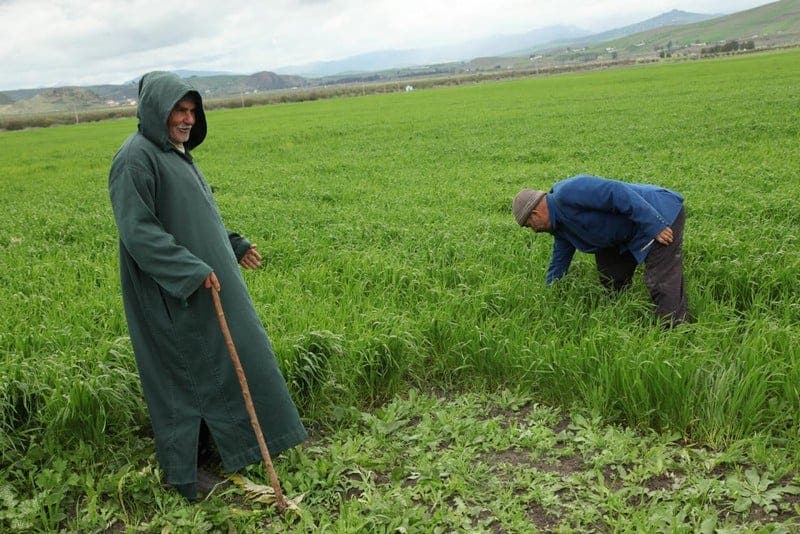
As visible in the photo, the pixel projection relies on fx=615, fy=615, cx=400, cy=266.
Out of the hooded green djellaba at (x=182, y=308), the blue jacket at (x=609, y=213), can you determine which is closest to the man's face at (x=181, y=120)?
the hooded green djellaba at (x=182, y=308)

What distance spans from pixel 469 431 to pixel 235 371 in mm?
1457

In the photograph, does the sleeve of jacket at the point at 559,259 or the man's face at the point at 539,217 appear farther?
the sleeve of jacket at the point at 559,259

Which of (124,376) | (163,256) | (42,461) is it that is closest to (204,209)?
(163,256)

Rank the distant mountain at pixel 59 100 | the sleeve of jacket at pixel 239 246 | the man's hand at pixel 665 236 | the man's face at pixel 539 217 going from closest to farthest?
the sleeve of jacket at pixel 239 246 → the man's hand at pixel 665 236 → the man's face at pixel 539 217 → the distant mountain at pixel 59 100

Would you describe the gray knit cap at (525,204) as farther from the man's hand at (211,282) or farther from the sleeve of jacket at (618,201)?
the man's hand at (211,282)

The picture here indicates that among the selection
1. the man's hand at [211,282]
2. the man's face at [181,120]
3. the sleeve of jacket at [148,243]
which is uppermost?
the man's face at [181,120]

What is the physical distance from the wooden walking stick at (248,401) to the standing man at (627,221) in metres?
2.44

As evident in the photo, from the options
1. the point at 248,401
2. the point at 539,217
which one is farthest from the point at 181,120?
the point at 539,217

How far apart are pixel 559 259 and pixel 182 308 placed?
10.4ft

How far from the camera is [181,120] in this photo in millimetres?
3127

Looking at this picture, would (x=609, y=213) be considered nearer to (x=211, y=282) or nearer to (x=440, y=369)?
(x=440, y=369)

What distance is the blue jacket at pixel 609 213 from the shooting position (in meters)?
4.51

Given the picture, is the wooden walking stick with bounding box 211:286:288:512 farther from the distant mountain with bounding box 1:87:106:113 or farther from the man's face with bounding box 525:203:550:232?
the distant mountain with bounding box 1:87:106:113

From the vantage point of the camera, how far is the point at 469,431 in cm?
375
